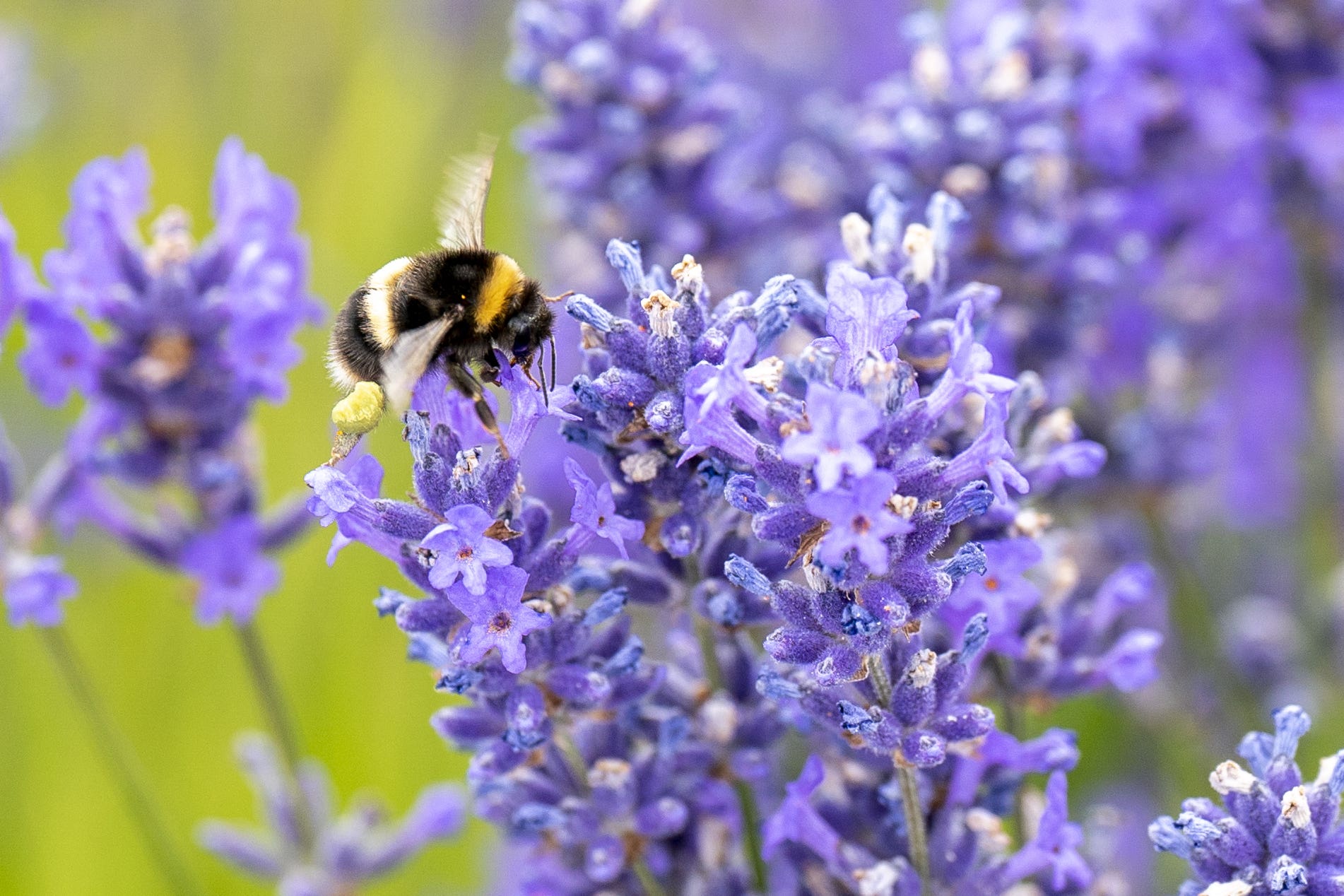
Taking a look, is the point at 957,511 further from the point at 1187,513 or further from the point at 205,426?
the point at 1187,513

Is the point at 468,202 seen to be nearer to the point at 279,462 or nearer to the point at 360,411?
the point at 360,411

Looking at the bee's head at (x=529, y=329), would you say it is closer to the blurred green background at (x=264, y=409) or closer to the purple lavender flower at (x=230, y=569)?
the purple lavender flower at (x=230, y=569)

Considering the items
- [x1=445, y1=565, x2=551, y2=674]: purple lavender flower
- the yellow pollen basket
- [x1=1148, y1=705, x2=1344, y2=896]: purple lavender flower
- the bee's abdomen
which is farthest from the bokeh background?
[x1=1148, y1=705, x2=1344, y2=896]: purple lavender flower

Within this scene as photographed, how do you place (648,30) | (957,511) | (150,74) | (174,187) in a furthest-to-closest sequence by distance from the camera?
(150,74) < (174,187) < (648,30) < (957,511)

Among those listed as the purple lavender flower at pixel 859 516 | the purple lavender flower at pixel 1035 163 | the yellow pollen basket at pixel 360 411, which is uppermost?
the purple lavender flower at pixel 1035 163

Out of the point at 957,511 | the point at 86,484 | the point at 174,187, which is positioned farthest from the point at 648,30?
the point at 174,187

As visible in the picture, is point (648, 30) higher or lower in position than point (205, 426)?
higher

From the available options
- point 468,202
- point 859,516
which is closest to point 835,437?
point 859,516

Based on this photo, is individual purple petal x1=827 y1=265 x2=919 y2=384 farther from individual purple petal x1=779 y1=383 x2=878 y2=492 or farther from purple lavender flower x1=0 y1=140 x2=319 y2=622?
purple lavender flower x1=0 y1=140 x2=319 y2=622

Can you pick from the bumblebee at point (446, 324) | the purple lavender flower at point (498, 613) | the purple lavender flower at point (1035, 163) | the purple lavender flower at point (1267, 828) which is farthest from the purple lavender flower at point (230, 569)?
the purple lavender flower at point (1267, 828)
